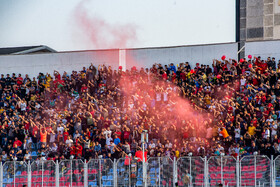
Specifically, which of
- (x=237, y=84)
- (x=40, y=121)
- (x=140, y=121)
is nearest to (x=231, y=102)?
(x=237, y=84)

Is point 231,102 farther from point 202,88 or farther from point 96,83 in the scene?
point 96,83

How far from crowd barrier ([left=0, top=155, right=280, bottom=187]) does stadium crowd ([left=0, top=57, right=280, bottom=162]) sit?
5.10 feet

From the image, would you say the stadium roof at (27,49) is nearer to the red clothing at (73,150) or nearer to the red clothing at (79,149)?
the red clothing at (73,150)

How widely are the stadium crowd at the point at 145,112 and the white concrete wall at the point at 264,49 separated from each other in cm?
162

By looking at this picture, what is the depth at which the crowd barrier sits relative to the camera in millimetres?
32219

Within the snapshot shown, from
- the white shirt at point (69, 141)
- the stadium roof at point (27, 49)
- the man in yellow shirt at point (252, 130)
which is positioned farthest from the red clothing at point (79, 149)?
the stadium roof at point (27, 49)

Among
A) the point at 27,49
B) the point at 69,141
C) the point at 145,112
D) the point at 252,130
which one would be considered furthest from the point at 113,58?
the point at 252,130

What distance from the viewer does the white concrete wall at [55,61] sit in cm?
5106

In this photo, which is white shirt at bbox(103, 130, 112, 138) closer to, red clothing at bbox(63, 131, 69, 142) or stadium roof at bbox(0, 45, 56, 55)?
red clothing at bbox(63, 131, 69, 142)

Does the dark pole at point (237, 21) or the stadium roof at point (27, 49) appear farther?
the stadium roof at point (27, 49)

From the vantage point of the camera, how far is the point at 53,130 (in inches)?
1683

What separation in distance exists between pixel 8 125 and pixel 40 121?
7.11 feet

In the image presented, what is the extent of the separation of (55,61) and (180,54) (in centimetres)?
1023

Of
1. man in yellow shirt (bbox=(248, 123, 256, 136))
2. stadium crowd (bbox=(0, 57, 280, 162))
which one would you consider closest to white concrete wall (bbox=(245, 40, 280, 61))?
stadium crowd (bbox=(0, 57, 280, 162))
